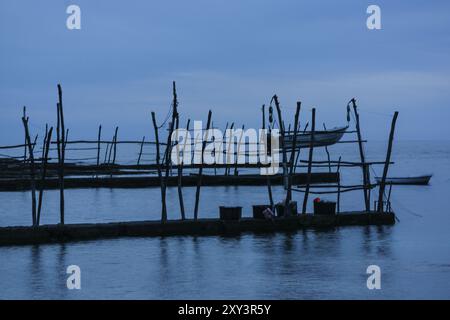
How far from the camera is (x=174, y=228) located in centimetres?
1780

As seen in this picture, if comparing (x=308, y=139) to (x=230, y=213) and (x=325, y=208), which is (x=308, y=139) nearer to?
(x=325, y=208)

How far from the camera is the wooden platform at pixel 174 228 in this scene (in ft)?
54.3

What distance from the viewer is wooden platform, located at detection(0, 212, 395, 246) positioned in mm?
16547

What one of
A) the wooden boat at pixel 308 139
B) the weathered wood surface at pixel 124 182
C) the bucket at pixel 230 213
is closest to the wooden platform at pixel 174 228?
the bucket at pixel 230 213

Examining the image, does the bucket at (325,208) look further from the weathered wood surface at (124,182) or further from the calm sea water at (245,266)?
the weathered wood surface at (124,182)

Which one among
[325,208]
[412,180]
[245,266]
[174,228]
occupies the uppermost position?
[325,208]

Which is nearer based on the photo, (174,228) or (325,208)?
(174,228)

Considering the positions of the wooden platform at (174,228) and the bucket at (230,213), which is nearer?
the wooden platform at (174,228)

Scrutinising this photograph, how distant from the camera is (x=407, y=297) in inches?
464

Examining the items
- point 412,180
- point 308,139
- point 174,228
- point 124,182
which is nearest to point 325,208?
point 174,228

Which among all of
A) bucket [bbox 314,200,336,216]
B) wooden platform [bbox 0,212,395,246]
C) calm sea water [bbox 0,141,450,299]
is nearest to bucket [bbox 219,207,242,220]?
wooden platform [bbox 0,212,395,246]
